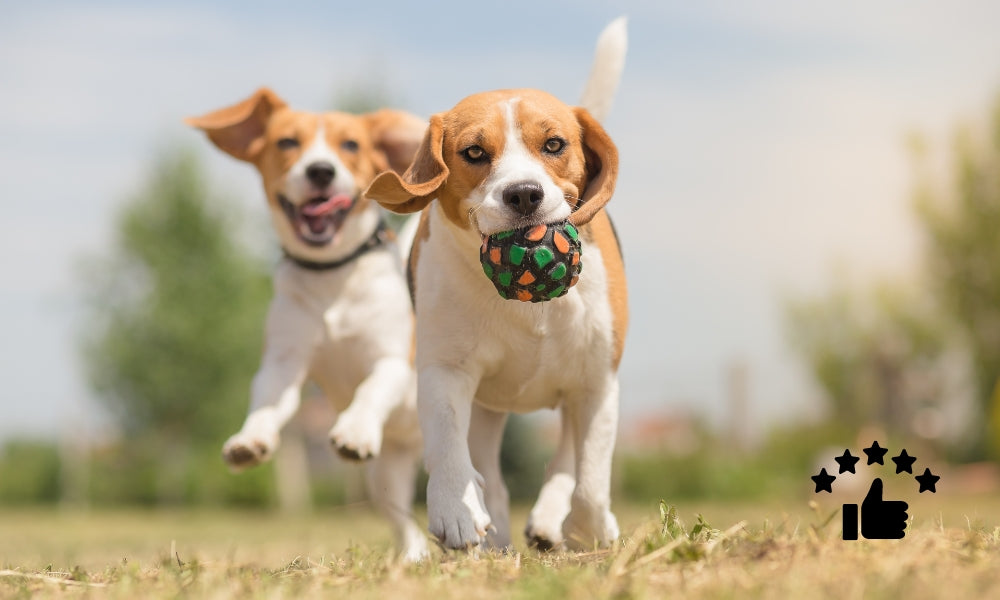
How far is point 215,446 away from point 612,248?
59.4ft

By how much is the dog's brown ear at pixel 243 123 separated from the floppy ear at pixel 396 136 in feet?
1.78

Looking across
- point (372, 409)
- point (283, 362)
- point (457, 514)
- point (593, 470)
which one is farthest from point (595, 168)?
point (283, 362)

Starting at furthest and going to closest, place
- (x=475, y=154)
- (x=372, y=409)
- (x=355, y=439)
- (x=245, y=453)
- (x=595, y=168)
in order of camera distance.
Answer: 1. (x=372, y=409)
2. (x=245, y=453)
3. (x=355, y=439)
4. (x=595, y=168)
5. (x=475, y=154)

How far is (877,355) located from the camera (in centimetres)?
2361

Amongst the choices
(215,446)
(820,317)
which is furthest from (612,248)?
(820,317)

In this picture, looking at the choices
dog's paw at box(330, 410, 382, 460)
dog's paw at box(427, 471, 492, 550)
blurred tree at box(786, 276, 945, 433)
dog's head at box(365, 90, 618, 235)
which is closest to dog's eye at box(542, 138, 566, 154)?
dog's head at box(365, 90, 618, 235)

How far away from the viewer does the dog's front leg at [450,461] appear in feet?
11.1

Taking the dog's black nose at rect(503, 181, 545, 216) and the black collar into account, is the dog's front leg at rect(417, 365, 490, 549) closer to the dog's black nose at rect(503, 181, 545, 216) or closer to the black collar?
the dog's black nose at rect(503, 181, 545, 216)

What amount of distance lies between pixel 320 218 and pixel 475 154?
78.9 inches

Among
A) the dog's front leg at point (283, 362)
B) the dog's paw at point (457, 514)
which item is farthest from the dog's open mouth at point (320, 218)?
the dog's paw at point (457, 514)

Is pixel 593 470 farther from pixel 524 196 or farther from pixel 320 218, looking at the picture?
pixel 320 218

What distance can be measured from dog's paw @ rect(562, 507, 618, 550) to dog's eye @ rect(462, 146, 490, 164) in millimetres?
1301

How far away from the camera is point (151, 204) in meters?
22.0

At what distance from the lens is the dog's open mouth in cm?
542
